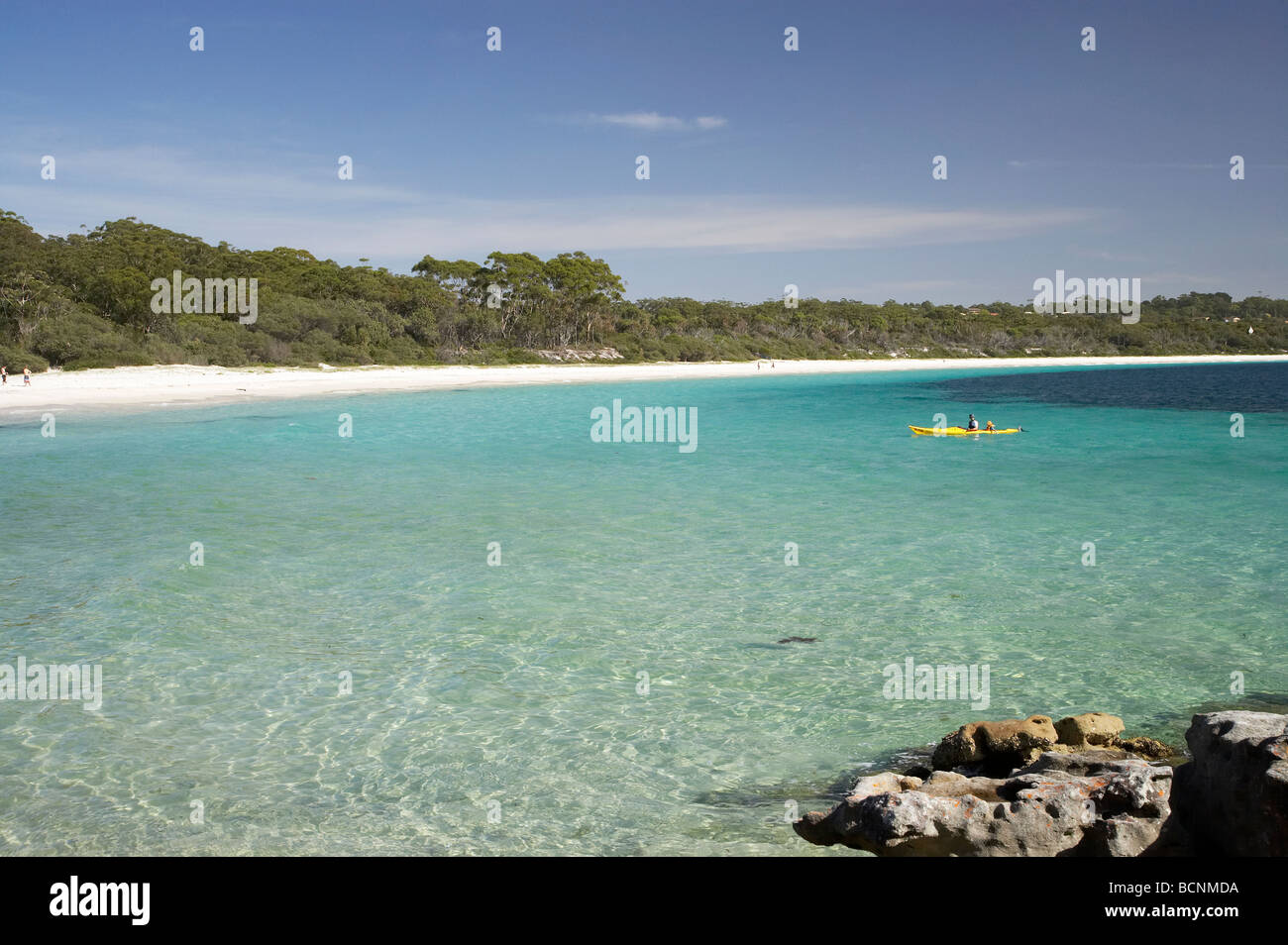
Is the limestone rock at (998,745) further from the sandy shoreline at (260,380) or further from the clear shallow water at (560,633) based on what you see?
the sandy shoreline at (260,380)

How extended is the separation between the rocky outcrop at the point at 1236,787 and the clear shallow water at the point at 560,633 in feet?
6.18

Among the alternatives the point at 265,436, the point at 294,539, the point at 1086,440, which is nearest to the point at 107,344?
the point at 265,436

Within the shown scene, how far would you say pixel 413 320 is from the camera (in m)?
66.1

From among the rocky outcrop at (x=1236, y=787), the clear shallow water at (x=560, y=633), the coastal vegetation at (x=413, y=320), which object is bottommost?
the clear shallow water at (x=560, y=633)

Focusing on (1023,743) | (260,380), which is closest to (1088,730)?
(1023,743)

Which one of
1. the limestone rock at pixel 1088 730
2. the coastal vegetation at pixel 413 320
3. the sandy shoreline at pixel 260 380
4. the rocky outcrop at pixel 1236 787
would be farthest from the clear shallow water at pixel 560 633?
the coastal vegetation at pixel 413 320

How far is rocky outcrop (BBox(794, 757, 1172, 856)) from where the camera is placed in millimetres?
3850

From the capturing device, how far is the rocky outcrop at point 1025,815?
3850 mm

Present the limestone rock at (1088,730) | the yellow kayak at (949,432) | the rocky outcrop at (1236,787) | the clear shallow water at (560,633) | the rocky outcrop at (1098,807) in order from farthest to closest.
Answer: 1. the yellow kayak at (949,432)
2. the clear shallow water at (560,633)
3. the limestone rock at (1088,730)
4. the rocky outcrop at (1098,807)
5. the rocky outcrop at (1236,787)

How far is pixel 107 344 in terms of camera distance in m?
44.6

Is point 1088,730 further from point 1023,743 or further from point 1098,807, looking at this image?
point 1098,807

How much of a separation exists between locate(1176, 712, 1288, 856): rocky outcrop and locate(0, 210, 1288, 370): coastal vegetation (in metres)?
48.5
